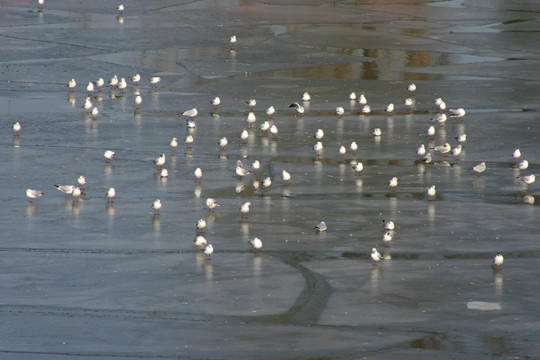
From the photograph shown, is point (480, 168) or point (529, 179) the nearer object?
point (529, 179)

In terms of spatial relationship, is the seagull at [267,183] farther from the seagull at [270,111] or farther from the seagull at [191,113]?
the seagull at [270,111]

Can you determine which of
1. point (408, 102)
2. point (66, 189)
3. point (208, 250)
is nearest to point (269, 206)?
point (208, 250)

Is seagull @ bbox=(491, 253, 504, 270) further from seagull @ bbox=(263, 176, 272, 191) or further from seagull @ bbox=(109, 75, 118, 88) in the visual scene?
seagull @ bbox=(109, 75, 118, 88)

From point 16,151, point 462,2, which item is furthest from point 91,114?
point 462,2

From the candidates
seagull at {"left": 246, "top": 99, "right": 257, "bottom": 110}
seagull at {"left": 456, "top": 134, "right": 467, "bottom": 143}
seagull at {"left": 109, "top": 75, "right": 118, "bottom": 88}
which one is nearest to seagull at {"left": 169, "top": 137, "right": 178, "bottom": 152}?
seagull at {"left": 246, "top": 99, "right": 257, "bottom": 110}

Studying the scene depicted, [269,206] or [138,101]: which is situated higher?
[138,101]

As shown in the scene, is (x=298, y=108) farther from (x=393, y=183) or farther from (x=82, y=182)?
(x=82, y=182)

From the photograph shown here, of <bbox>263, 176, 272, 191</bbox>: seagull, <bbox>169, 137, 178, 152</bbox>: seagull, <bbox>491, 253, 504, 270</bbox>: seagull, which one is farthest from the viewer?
<bbox>169, 137, 178, 152</bbox>: seagull

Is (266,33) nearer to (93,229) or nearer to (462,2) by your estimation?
(462,2)

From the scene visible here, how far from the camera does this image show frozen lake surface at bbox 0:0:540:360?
15.3 meters

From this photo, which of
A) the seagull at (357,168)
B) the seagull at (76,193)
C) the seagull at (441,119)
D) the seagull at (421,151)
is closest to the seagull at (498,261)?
the seagull at (357,168)

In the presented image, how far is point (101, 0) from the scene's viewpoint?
57.7 metres

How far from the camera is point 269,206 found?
2195 cm

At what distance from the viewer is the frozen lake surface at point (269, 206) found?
50.3 feet
